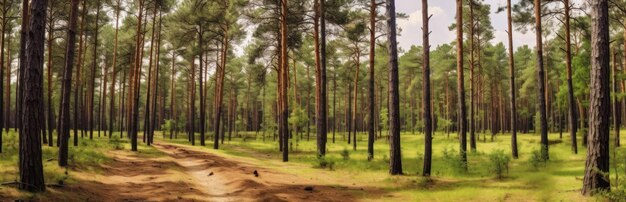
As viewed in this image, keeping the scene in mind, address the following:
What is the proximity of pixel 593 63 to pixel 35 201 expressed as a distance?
1241 cm

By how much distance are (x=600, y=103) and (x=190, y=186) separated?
34.8 feet

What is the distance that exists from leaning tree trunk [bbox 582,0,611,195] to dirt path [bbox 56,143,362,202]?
557cm

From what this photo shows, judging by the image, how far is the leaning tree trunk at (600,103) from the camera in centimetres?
887

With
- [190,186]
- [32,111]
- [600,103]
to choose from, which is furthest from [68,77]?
[600,103]

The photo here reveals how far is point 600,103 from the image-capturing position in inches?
350

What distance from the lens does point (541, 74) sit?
61.3 feet

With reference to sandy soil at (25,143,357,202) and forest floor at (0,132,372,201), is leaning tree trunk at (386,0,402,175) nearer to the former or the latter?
forest floor at (0,132,372,201)

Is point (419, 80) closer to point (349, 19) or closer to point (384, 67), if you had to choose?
point (384, 67)

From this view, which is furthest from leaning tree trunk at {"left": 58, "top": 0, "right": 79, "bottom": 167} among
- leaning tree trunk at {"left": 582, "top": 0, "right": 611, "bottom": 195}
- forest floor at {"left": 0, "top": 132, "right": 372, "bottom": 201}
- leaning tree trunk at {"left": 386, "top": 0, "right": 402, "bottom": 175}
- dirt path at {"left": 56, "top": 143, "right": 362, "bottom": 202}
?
leaning tree trunk at {"left": 582, "top": 0, "right": 611, "bottom": 195}

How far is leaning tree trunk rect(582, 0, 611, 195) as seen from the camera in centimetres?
887

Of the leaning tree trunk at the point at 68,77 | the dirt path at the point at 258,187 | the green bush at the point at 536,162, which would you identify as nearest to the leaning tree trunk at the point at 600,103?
the dirt path at the point at 258,187

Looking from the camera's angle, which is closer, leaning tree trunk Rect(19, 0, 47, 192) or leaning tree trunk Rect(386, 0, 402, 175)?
leaning tree trunk Rect(19, 0, 47, 192)

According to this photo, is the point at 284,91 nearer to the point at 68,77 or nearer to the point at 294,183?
the point at 294,183

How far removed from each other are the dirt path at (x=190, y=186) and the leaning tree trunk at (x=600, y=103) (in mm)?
5569
